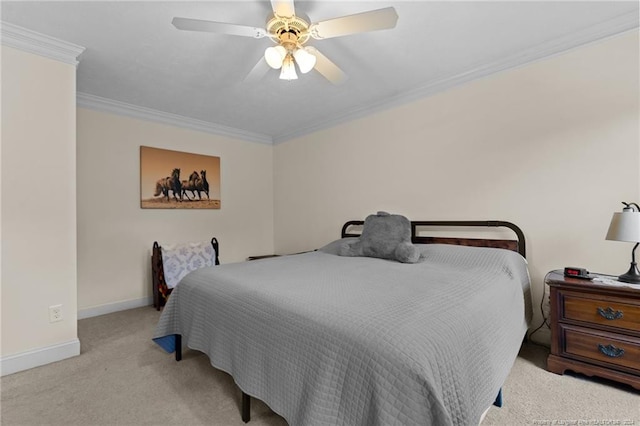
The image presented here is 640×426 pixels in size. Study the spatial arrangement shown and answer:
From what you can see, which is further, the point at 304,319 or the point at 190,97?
the point at 190,97

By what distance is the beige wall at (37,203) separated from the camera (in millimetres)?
2105

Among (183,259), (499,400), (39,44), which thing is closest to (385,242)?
(499,400)

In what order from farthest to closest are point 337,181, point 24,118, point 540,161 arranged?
1. point 337,181
2. point 540,161
3. point 24,118

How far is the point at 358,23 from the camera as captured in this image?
1.62 meters

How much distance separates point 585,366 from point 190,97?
410 cm

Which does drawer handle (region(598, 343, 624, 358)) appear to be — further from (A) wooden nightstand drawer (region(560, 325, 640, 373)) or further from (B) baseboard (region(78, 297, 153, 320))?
(B) baseboard (region(78, 297, 153, 320))

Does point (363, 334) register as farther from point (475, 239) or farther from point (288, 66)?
point (475, 239)

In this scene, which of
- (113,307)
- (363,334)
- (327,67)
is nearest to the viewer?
(363,334)

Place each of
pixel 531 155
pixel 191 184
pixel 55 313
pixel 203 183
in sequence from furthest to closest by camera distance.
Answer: pixel 203 183 < pixel 191 184 < pixel 531 155 < pixel 55 313

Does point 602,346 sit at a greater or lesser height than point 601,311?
lesser

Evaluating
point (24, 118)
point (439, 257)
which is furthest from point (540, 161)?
point (24, 118)

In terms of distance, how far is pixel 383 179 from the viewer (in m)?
3.45

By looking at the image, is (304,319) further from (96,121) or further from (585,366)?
(96,121)

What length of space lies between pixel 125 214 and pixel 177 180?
2.40ft
